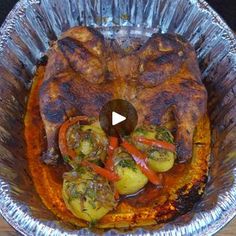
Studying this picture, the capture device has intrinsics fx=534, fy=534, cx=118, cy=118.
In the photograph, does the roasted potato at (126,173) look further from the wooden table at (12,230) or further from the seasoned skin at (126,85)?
the wooden table at (12,230)

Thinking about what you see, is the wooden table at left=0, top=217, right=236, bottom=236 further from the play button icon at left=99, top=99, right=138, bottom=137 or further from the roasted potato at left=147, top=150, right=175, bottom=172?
the play button icon at left=99, top=99, right=138, bottom=137

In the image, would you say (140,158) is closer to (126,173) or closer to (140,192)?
(126,173)

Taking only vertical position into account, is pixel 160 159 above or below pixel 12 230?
above

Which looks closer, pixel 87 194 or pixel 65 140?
pixel 87 194

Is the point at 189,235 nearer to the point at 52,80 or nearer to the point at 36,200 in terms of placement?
the point at 36,200

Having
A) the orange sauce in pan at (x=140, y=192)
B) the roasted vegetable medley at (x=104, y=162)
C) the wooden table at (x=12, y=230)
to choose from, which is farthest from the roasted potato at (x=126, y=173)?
the wooden table at (x=12, y=230)

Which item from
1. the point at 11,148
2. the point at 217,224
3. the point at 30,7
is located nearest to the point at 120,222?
the point at 217,224

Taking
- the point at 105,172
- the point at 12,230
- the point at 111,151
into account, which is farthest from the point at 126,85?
the point at 12,230
